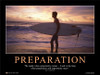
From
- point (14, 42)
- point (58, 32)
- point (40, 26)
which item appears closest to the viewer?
point (58, 32)

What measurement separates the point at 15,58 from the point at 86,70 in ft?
6.26

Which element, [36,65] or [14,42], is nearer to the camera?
[36,65]

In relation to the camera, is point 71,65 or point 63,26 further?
point 63,26

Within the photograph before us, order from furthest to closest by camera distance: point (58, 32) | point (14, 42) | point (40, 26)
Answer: point (14, 42) < point (40, 26) < point (58, 32)

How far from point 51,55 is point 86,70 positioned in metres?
1.01

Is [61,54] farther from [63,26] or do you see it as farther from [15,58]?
[15,58]

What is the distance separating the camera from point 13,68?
2.83m

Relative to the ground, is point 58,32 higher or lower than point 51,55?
higher

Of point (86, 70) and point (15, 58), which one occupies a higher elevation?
point (15, 58)
